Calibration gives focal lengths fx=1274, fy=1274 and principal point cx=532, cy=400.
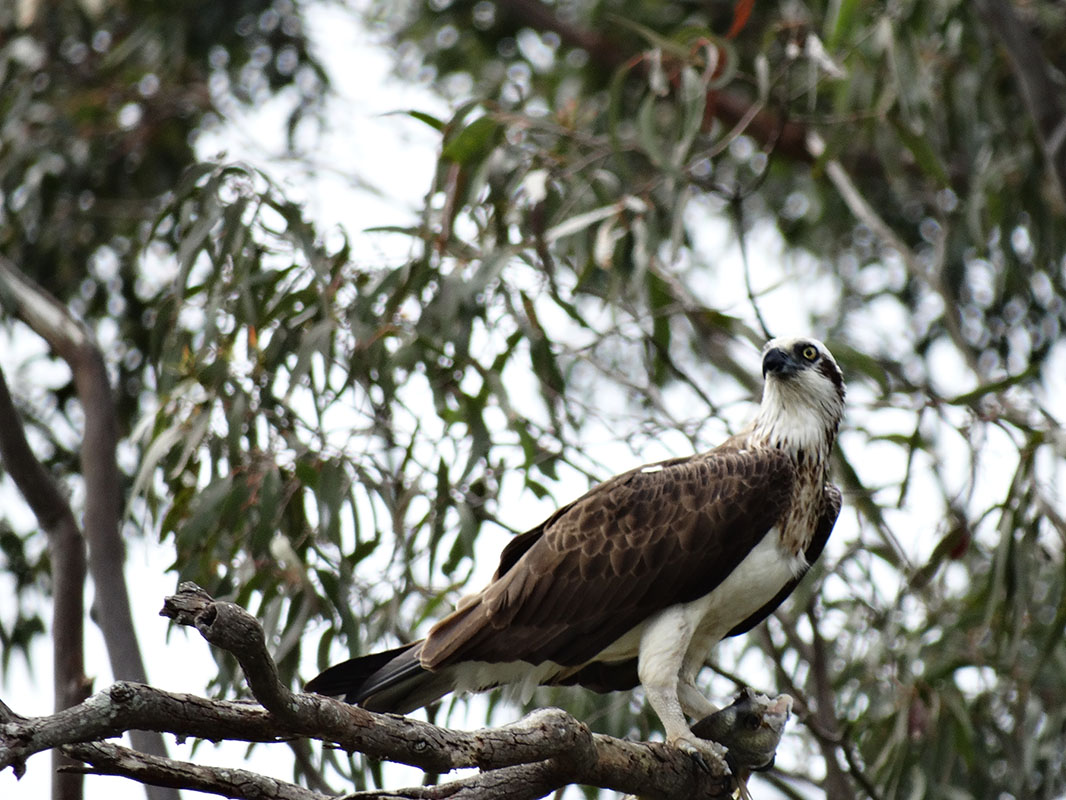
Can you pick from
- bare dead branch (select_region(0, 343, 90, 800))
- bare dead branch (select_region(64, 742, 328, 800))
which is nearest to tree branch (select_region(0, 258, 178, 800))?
bare dead branch (select_region(0, 343, 90, 800))

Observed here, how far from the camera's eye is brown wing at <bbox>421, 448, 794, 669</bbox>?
9.33ft

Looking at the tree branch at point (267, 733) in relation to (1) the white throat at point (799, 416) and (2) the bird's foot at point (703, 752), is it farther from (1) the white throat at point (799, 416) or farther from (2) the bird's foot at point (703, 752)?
(1) the white throat at point (799, 416)

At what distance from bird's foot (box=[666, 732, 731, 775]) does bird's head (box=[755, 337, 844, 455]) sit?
0.76 m

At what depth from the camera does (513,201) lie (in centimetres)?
421

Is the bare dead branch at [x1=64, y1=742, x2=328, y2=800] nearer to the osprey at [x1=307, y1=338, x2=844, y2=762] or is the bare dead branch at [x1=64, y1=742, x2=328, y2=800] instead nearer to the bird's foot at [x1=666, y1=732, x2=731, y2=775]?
the osprey at [x1=307, y1=338, x2=844, y2=762]

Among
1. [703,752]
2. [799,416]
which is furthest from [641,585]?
[799,416]

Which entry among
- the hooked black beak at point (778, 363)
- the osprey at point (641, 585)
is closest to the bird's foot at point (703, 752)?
the osprey at point (641, 585)

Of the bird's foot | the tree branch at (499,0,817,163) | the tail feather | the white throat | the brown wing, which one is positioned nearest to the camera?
the bird's foot

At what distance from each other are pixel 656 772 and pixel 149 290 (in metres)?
3.39

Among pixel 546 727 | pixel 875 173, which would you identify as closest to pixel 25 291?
pixel 546 727

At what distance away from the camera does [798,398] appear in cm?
314

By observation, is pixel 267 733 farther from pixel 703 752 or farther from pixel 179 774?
pixel 703 752

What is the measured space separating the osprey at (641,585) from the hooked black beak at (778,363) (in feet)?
0.48

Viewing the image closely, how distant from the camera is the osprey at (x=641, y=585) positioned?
110 inches
